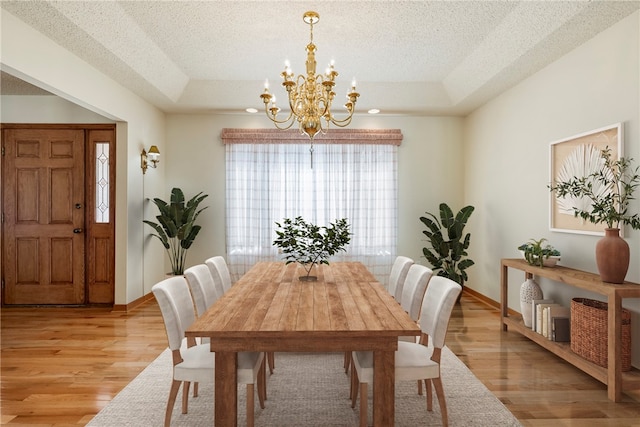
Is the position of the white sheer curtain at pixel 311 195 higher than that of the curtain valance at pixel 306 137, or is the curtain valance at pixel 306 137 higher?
the curtain valance at pixel 306 137

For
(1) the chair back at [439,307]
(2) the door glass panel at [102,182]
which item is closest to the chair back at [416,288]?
(1) the chair back at [439,307]

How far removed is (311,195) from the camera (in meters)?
5.90

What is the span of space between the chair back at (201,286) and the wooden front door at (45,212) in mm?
3091

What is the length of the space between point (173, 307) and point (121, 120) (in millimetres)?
3500

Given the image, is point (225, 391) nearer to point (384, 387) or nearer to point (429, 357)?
point (384, 387)

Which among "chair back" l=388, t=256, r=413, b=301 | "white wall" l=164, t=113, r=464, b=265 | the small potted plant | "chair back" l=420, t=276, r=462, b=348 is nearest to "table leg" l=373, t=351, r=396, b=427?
"chair back" l=420, t=276, r=462, b=348

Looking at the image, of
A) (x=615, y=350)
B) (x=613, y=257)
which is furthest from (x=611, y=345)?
(x=613, y=257)

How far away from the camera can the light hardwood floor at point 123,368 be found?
2.44m

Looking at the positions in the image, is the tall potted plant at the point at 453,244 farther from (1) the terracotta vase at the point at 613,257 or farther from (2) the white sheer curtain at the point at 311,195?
(1) the terracotta vase at the point at 613,257

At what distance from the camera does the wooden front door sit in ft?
16.5

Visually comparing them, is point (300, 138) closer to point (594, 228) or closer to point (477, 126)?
point (477, 126)

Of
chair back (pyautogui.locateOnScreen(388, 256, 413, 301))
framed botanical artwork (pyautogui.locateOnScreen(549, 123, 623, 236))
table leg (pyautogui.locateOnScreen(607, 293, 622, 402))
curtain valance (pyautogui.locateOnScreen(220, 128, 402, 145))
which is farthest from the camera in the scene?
curtain valance (pyautogui.locateOnScreen(220, 128, 402, 145))

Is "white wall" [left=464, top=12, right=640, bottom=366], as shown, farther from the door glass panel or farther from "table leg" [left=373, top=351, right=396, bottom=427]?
the door glass panel

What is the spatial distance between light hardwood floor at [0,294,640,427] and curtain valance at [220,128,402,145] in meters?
2.73
